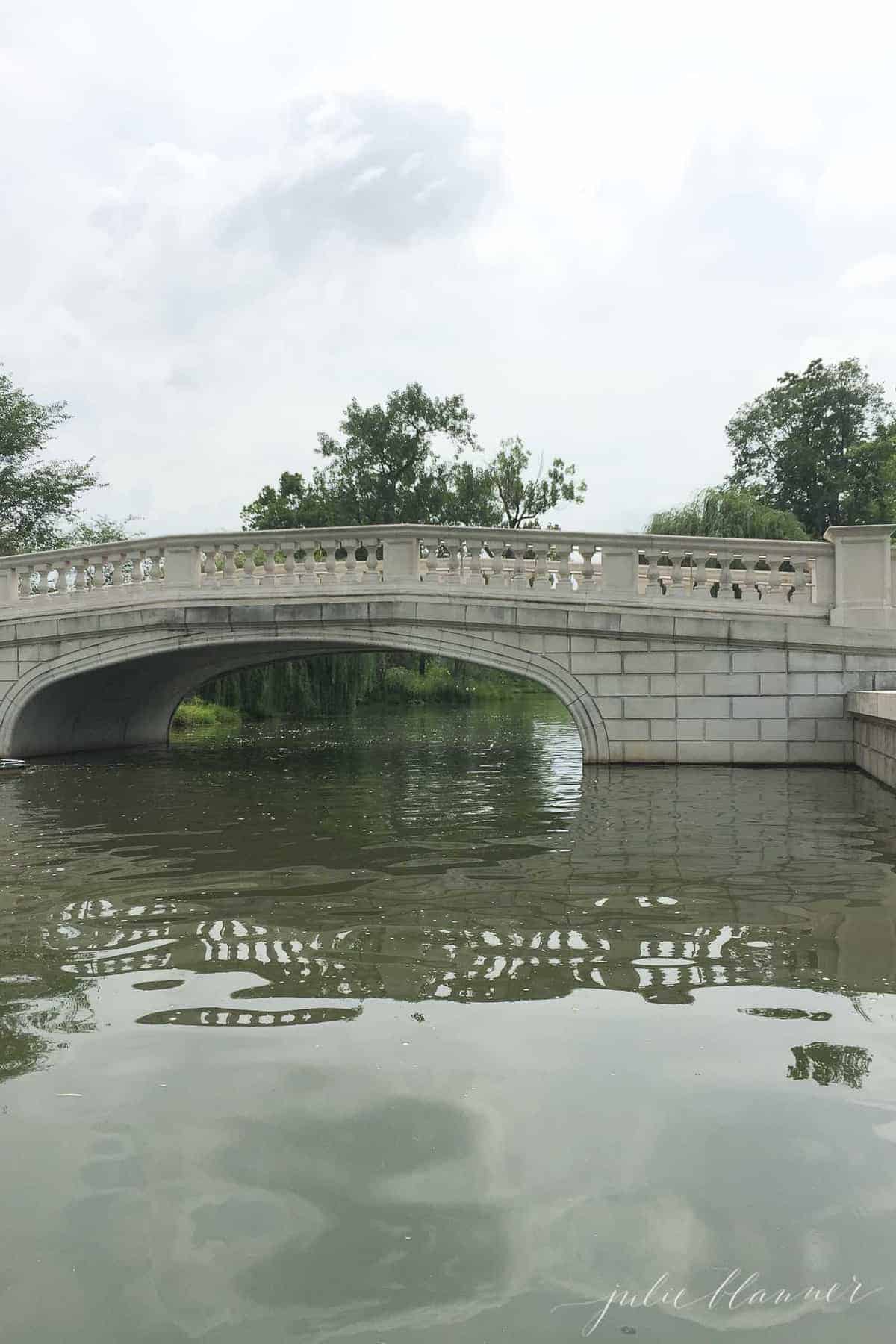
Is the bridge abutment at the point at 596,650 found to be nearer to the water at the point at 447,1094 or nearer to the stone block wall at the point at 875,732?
the stone block wall at the point at 875,732

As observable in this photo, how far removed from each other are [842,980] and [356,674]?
19902mm

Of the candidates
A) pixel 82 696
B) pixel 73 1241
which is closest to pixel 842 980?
pixel 73 1241

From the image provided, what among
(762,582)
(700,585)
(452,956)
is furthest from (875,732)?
(452,956)

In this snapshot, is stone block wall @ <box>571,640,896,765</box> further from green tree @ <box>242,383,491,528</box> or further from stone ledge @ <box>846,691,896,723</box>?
green tree @ <box>242,383,491,528</box>

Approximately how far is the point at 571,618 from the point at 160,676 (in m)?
7.41

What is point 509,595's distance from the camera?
11.9 metres

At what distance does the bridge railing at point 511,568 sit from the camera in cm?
1104

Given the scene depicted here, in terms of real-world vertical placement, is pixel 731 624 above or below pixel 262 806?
above

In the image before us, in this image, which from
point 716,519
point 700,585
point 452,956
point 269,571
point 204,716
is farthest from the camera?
point 716,519

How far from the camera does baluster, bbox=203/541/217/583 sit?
43.3 ft

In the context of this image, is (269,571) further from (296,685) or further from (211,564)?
(296,685)

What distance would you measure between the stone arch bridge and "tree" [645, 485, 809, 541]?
13.4 metres

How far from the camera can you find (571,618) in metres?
11.6

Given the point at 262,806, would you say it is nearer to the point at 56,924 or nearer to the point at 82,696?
the point at 56,924
